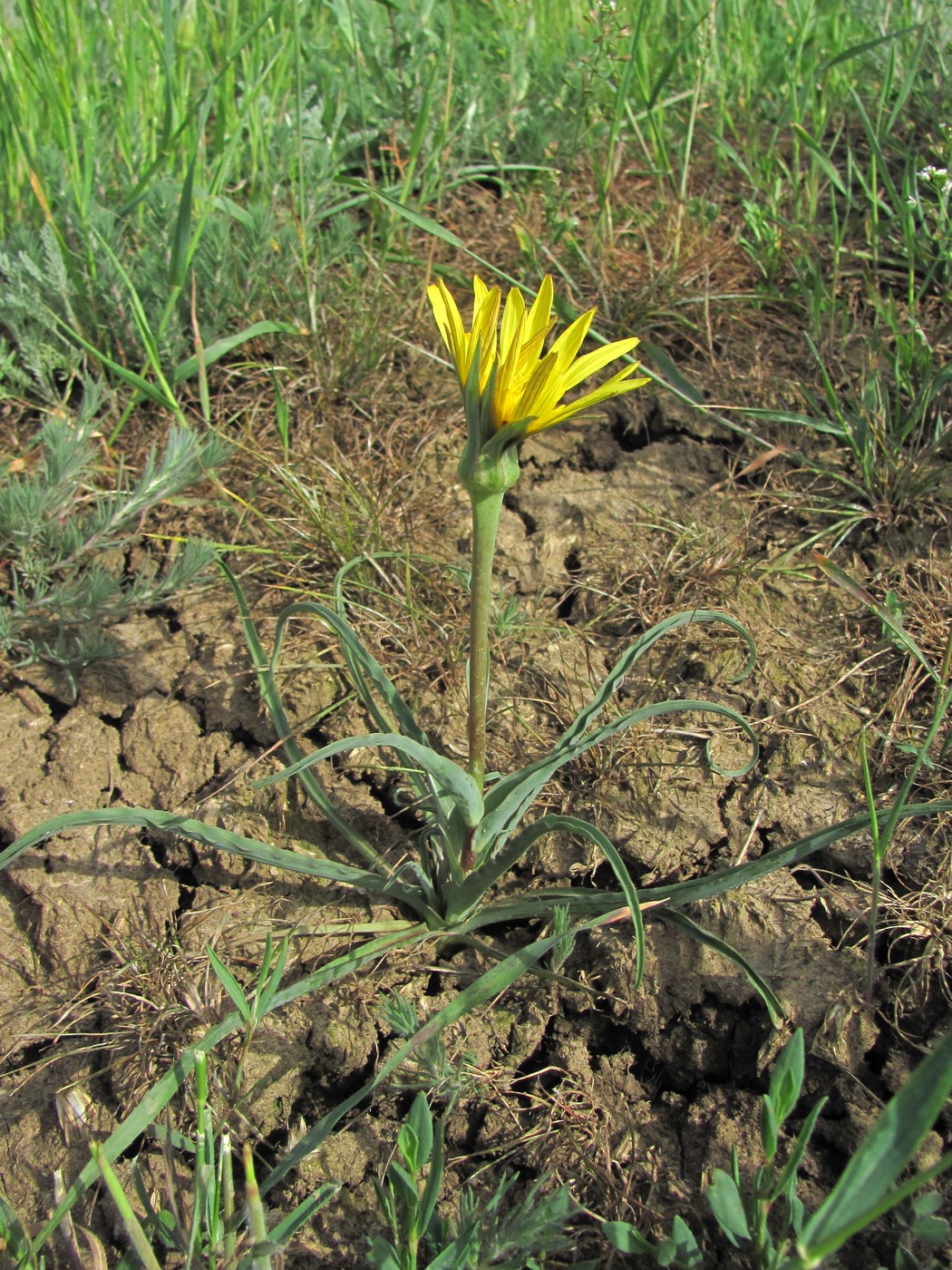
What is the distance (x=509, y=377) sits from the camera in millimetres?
1153

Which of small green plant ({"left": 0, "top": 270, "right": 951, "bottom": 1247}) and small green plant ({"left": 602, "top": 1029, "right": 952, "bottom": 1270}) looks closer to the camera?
small green plant ({"left": 602, "top": 1029, "right": 952, "bottom": 1270})

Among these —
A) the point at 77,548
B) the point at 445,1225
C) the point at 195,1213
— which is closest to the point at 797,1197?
the point at 445,1225

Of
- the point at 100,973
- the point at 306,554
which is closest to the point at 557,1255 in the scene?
the point at 100,973

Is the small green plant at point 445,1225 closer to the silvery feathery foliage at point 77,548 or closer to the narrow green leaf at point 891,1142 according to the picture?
the narrow green leaf at point 891,1142

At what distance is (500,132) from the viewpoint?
9.30 ft

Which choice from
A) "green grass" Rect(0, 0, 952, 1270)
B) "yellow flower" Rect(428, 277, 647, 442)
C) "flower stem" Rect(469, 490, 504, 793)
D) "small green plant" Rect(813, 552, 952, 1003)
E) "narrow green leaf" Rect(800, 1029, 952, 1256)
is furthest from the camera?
"green grass" Rect(0, 0, 952, 1270)

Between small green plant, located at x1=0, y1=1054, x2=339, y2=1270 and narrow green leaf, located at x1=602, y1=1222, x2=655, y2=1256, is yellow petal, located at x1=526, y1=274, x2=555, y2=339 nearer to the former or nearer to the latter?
small green plant, located at x1=0, y1=1054, x2=339, y2=1270

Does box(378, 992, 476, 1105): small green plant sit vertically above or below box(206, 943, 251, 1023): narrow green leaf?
below

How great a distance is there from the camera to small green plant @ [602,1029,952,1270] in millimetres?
786

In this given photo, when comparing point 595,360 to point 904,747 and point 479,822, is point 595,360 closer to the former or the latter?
point 479,822

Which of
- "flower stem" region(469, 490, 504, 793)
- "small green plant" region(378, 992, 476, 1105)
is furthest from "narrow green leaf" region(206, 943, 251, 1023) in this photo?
"flower stem" region(469, 490, 504, 793)

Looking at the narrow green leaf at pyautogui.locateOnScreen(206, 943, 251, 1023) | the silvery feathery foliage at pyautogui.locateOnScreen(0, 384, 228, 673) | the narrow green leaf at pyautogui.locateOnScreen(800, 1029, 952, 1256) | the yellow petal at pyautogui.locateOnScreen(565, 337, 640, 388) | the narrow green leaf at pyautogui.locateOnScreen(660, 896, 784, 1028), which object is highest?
the yellow petal at pyautogui.locateOnScreen(565, 337, 640, 388)

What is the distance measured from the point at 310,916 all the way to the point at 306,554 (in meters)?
0.76

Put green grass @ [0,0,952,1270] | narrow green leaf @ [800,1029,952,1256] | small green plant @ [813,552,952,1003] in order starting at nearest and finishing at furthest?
narrow green leaf @ [800,1029,952,1256] < small green plant @ [813,552,952,1003] < green grass @ [0,0,952,1270]
